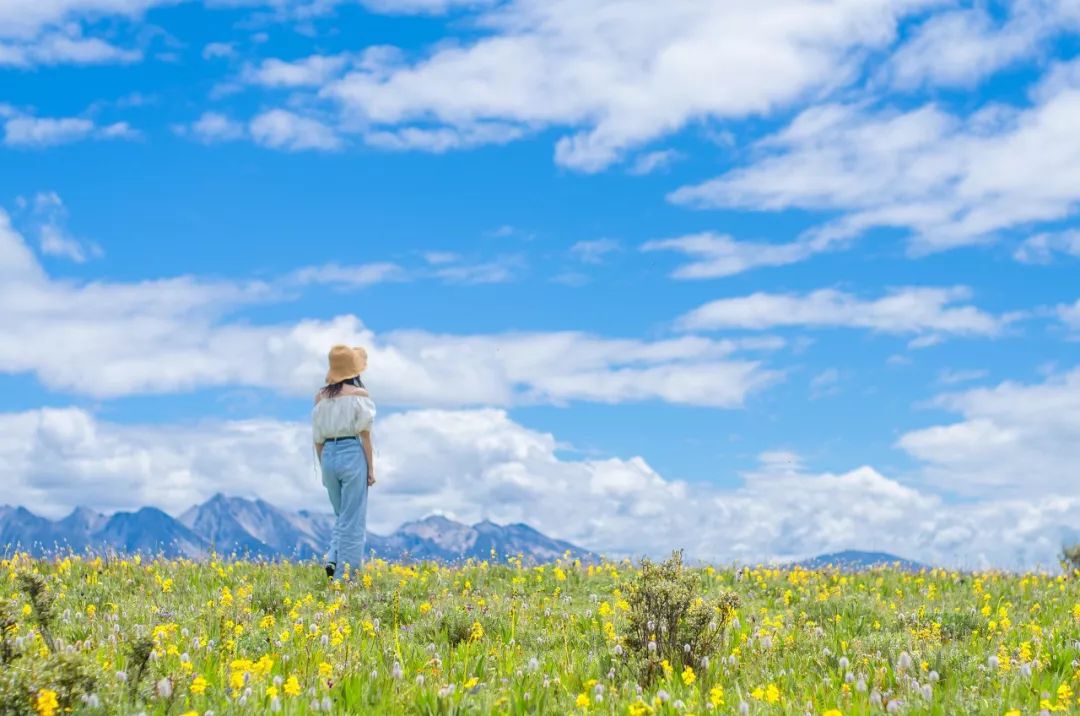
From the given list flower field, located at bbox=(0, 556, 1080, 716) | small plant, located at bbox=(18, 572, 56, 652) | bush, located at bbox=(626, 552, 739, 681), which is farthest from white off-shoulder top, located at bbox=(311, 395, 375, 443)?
small plant, located at bbox=(18, 572, 56, 652)

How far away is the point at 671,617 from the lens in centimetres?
856

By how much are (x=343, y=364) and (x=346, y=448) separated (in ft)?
4.10

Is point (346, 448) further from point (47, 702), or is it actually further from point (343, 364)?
point (47, 702)

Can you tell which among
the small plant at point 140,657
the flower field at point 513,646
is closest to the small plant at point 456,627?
the flower field at point 513,646

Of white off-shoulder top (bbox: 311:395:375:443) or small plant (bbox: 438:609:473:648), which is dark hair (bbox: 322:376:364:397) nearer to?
white off-shoulder top (bbox: 311:395:375:443)

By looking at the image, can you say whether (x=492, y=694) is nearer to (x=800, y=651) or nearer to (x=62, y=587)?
(x=800, y=651)

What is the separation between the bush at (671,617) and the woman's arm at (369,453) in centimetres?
686

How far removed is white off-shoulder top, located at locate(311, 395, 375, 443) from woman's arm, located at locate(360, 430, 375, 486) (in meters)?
0.11

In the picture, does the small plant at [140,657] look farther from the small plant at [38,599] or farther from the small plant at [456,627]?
the small plant at [456,627]

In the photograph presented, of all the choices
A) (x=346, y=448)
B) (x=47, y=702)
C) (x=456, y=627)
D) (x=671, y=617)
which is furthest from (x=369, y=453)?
(x=47, y=702)

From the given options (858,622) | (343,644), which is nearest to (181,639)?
(343,644)

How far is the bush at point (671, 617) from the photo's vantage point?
329 inches

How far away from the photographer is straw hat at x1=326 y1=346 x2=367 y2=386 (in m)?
15.2

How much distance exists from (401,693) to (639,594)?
8.57 feet
